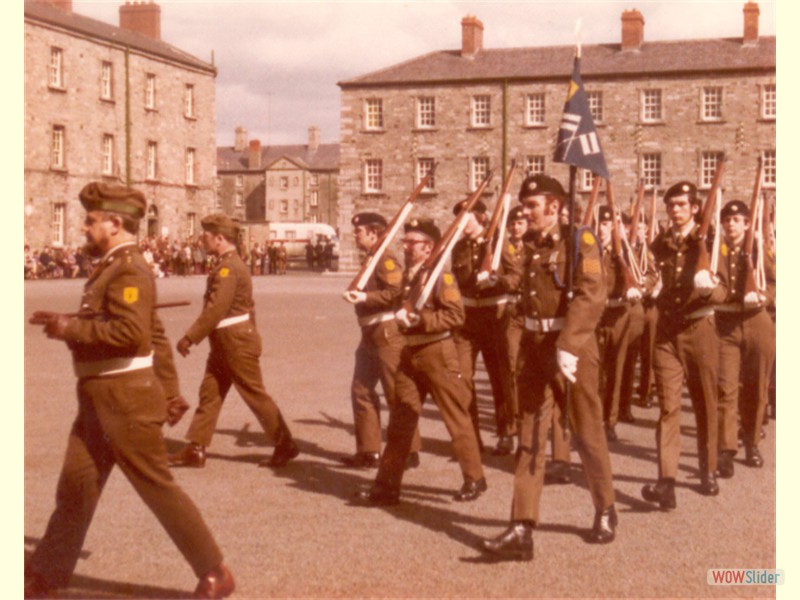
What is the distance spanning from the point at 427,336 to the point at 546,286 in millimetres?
1320

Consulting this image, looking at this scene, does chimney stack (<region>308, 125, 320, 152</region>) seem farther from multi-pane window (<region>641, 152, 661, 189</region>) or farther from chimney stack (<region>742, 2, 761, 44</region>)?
chimney stack (<region>742, 2, 761, 44</region>)

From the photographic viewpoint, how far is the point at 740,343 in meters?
10.4

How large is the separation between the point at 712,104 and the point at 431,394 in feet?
162

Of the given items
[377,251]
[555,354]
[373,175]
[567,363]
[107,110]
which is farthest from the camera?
[373,175]

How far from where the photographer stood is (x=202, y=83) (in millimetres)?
16656

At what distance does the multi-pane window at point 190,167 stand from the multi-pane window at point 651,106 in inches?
1115

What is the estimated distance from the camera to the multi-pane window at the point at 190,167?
32.1 meters

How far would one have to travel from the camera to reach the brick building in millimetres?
55000

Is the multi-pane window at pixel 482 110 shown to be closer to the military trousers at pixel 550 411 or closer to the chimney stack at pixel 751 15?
the chimney stack at pixel 751 15

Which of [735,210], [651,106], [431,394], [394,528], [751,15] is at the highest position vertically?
[651,106]

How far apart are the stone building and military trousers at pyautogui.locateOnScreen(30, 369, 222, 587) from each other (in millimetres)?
6669

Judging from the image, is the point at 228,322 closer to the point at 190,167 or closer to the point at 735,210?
the point at 735,210

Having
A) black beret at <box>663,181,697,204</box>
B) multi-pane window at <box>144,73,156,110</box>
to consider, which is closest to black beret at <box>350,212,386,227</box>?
black beret at <box>663,181,697,204</box>

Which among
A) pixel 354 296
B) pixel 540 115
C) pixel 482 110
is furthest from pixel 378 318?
pixel 482 110
